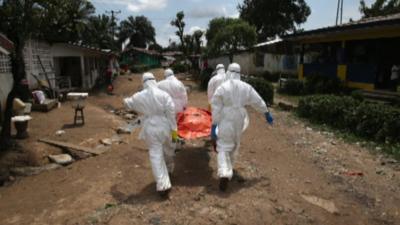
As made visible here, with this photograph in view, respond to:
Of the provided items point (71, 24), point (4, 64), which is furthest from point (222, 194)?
point (71, 24)

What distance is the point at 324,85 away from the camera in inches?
554

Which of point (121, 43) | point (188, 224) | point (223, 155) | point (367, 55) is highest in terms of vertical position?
point (121, 43)

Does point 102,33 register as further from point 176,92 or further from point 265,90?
point 176,92

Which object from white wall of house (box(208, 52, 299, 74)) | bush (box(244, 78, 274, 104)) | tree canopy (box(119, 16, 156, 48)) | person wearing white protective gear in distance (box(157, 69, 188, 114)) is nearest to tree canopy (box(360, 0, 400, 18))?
white wall of house (box(208, 52, 299, 74))

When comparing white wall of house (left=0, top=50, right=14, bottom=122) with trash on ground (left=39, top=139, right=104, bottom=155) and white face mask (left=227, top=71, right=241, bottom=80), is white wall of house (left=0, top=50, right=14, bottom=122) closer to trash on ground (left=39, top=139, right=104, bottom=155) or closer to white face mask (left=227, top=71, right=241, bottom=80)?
trash on ground (left=39, top=139, right=104, bottom=155)

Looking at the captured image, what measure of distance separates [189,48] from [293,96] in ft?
89.2

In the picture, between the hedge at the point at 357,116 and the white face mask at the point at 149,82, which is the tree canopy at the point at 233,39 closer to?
the hedge at the point at 357,116

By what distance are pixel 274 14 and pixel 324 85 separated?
2546 cm

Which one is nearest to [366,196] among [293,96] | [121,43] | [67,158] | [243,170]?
[243,170]

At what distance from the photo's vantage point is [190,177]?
5.52 meters

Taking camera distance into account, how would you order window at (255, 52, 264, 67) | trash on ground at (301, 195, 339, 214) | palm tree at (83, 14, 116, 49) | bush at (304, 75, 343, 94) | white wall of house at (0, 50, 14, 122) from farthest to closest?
1. palm tree at (83, 14, 116, 49)
2. window at (255, 52, 264, 67)
3. bush at (304, 75, 343, 94)
4. white wall of house at (0, 50, 14, 122)
5. trash on ground at (301, 195, 339, 214)

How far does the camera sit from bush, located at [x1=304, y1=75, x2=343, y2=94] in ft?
45.7

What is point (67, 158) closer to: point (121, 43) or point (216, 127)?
point (216, 127)

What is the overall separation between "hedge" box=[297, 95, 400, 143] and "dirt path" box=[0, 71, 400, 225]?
66 cm
